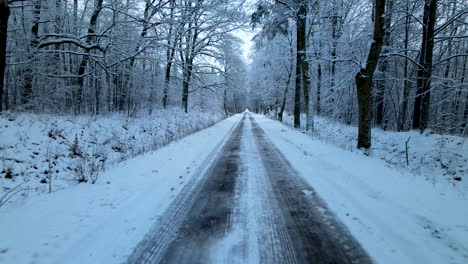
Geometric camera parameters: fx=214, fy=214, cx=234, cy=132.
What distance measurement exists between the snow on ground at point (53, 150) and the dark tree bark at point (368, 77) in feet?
26.5

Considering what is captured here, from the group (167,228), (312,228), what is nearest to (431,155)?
(312,228)

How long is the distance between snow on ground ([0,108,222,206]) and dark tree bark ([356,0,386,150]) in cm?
808

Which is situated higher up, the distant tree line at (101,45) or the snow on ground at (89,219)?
the distant tree line at (101,45)

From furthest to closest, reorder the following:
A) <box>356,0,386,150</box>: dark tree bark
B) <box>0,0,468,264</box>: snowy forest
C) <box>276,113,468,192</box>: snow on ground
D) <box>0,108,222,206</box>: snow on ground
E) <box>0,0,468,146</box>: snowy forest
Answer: <box>0,0,468,146</box>: snowy forest
<box>356,0,386,150</box>: dark tree bark
<box>276,113,468,192</box>: snow on ground
<box>0,108,222,206</box>: snow on ground
<box>0,0,468,264</box>: snowy forest

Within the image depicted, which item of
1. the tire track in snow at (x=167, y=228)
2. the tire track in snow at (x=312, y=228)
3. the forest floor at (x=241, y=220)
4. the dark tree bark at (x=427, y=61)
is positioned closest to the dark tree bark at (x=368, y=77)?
the forest floor at (x=241, y=220)

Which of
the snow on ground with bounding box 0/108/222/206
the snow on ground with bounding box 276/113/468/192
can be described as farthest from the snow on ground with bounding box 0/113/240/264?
the snow on ground with bounding box 276/113/468/192

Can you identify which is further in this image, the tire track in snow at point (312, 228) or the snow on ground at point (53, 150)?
the snow on ground at point (53, 150)

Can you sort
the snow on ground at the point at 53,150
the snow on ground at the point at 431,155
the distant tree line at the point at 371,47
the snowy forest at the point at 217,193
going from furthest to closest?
the distant tree line at the point at 371,47, the snow on ground at the point at 431,155, the snow on ground at the point at 53,150, the snowy forest at the point at 217,193

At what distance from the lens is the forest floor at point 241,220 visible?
7.85 ft

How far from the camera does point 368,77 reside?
7117 mm

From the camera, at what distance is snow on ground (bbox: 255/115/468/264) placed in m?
2.48

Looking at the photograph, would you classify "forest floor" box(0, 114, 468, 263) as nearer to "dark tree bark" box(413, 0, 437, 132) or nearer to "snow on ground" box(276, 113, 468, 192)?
"snow on ground" box(276, 113, 468, 192)

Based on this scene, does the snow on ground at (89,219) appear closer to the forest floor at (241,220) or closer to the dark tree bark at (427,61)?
the forest floor at (241,220)

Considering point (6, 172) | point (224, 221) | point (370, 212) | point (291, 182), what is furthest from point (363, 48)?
point (6, 172)
